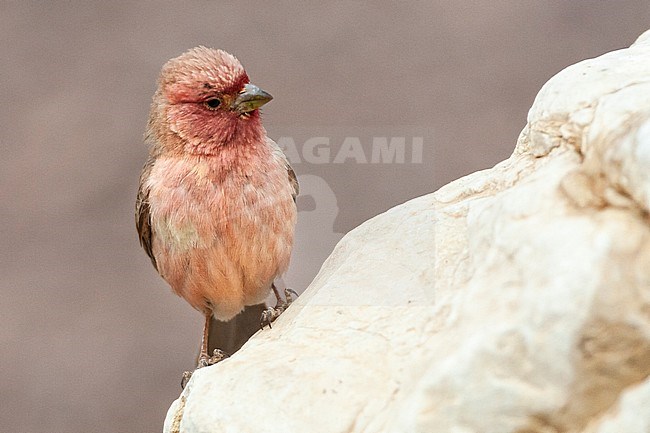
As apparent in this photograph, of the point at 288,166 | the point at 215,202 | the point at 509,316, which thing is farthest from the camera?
the point at 288,166

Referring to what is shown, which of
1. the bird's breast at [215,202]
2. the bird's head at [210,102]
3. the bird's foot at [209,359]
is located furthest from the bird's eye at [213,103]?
the bird's foot at [209,359]

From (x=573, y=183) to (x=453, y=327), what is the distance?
25 centimetres

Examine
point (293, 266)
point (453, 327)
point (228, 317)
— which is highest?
point (453, 327)

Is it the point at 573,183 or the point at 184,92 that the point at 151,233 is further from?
the point at 573,183

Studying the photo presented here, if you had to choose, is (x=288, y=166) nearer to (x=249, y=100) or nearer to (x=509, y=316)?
(x=249, y=100)

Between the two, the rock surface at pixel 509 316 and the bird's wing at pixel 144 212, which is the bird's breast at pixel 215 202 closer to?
the bird's wing at pixel 144 212

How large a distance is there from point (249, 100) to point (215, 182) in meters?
0.20

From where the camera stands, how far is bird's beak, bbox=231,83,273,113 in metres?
1.87

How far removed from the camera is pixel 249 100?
188cm

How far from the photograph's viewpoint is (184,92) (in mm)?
1894

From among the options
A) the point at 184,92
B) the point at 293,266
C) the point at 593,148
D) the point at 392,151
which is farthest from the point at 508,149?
the point at 593,148

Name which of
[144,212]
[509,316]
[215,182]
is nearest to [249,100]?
[215,182]

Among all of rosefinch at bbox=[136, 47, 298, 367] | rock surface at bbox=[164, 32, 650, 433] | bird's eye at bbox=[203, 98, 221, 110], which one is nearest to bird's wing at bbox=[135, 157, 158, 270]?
rosefinch at bbox=[136, 47, 298, 367]

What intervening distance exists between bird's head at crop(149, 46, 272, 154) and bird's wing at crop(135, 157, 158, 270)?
14 cm
